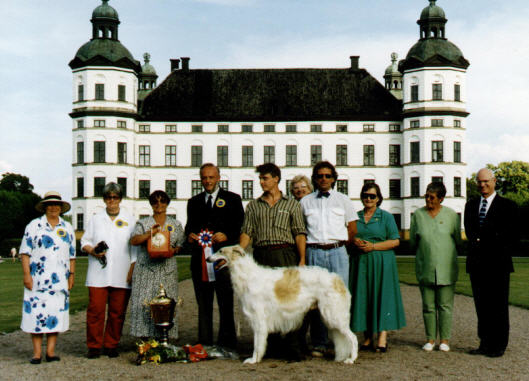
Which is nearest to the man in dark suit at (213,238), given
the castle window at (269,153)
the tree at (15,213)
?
the castle window at (269,153)

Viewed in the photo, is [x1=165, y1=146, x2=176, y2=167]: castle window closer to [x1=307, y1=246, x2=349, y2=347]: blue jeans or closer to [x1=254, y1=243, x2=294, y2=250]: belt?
[x1=307, y1=246, x2=349, y2=347]: blue jeans

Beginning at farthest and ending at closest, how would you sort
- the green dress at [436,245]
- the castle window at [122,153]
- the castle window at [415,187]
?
the castle window at [122,153] < the castle window at [415,187] < the green dress at [436,245]

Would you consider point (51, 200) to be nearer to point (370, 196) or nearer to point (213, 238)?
point (213, 238)

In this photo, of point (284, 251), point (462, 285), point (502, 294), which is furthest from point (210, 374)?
point (462, 285)

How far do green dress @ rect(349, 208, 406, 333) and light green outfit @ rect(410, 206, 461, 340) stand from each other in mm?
447

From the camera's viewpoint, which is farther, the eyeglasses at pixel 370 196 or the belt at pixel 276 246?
the eyeglasses at pixel 370 196

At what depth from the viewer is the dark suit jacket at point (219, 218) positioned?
845 cm

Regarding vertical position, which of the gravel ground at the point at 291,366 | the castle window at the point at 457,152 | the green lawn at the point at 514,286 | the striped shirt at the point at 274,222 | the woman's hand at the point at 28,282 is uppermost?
the castle window at the point at 457,152

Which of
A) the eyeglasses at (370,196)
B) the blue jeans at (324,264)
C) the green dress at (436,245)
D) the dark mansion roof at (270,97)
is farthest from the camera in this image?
the dark mansion roof at (270,97)

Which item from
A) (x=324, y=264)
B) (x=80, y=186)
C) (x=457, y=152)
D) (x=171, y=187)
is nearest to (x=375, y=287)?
(x=324, y=264)

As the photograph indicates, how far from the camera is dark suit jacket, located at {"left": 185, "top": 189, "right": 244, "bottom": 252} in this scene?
8.45 metres

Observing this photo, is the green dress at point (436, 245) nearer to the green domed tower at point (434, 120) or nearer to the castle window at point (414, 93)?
the green domed tower at point (434, 120)

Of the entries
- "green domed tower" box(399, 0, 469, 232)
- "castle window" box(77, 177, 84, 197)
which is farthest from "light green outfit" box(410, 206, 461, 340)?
"castle window" box(77, 177, 84, 197)

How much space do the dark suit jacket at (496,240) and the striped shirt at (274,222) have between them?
94.4 inches
